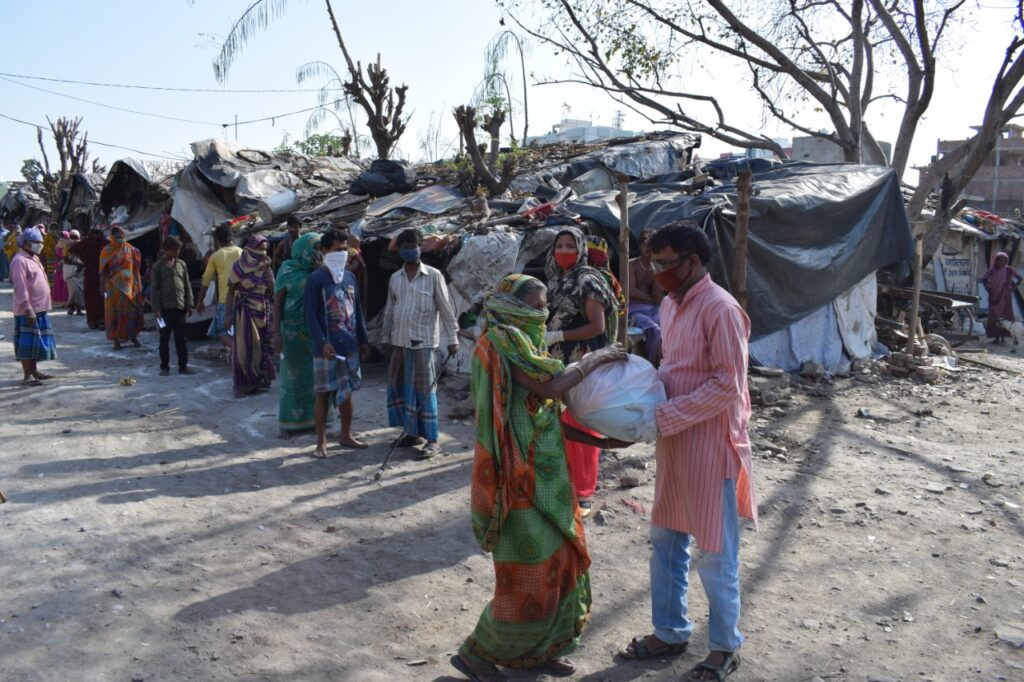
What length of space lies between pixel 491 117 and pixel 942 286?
33.6 feet

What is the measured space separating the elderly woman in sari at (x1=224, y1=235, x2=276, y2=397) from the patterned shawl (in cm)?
342

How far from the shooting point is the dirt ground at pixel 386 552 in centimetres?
349

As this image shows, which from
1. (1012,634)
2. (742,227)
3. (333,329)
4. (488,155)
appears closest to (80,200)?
(488,155)

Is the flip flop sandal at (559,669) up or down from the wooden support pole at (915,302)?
down

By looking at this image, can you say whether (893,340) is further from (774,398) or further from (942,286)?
(942,286)

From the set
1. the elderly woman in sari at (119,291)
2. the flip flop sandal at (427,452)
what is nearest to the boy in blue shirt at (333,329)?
Answer: the flip flop sandal at (427,452)

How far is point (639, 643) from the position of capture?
346cm

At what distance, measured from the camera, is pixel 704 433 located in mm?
3100

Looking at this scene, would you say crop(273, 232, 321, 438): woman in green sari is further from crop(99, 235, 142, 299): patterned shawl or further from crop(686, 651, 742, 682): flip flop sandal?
crop(99, 235, 142, 299): patterned shawl

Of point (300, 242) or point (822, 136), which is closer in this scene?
point (300, 242)

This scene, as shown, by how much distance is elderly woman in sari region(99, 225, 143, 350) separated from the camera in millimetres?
10672

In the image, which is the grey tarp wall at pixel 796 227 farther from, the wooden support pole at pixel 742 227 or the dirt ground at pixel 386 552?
the dirt ground at pixel 386 552

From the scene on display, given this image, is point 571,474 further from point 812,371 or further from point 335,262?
point 812,371

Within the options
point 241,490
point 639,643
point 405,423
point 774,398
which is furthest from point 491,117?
point 639,643
